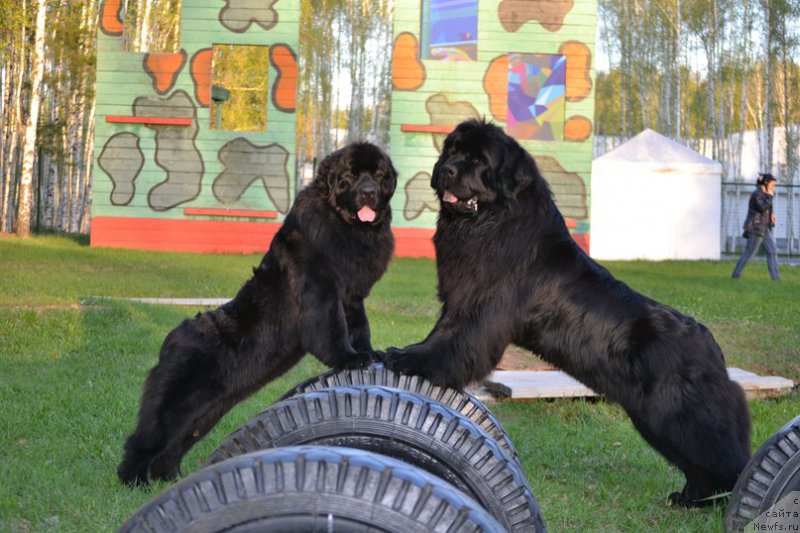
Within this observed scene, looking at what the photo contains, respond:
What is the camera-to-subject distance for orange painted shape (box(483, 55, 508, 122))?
23.0m

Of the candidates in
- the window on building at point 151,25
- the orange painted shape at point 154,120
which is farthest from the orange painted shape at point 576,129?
the window on building at point 151,25

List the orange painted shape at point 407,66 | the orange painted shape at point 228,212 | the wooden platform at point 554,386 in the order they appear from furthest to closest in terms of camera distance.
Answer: the orange painted shape at point 407,66, the orange painted shape at point 228,212, the wooden platform at point 554,386

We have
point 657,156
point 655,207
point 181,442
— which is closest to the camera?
point 181,442

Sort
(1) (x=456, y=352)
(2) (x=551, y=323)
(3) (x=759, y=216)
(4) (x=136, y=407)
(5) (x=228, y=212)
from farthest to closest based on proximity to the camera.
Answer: (5) (x=228, y=212) < (3) (x=759, y=216) < (4) (x=136, y=407) < (2) (x=551, y=323) < (1) (x=456, y=352)

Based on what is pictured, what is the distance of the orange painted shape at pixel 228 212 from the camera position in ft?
74.7

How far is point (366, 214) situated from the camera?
4684 mm

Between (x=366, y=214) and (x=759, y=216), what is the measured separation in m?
15.8

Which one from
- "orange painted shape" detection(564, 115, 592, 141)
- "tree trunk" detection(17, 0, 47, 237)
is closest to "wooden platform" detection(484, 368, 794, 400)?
"orange painted shape" detection(564, 115, 592, 141)

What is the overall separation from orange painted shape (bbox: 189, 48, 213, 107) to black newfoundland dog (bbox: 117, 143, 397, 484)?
18.7 meters

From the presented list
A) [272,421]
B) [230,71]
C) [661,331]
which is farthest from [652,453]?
[230,71]

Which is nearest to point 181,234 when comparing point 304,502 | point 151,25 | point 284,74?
point 284,74

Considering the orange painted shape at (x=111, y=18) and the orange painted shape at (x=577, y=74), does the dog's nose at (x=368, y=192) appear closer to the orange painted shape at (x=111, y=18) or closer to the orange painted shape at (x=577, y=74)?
the orange painted shape at (x=577, y=74)

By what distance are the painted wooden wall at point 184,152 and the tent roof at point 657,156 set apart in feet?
32.3

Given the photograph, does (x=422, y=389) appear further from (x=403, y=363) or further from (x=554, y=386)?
(x=554, y=386)
